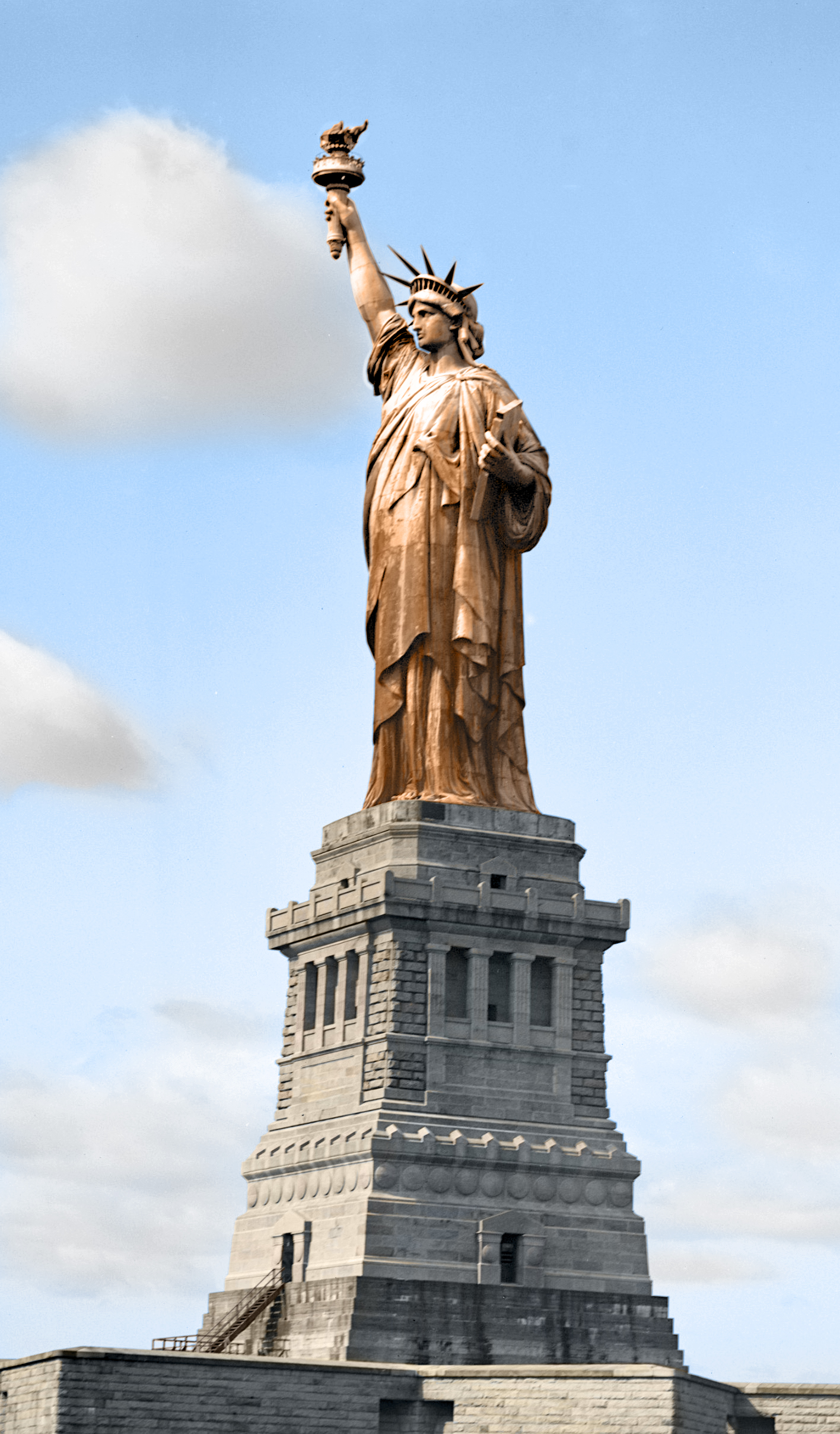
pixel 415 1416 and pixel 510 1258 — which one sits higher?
pixel 510 1258

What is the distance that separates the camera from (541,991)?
50875 millimetres

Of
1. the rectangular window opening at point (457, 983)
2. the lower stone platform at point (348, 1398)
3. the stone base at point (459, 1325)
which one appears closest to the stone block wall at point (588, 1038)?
the rectangular window opening at point (457, 983)

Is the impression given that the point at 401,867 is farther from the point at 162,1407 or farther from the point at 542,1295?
the point at 162,1407

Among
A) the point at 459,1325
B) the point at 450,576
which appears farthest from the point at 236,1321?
the point at 450,576

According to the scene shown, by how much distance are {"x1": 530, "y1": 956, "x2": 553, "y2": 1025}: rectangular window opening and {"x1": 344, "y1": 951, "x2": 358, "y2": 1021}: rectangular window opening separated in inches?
130

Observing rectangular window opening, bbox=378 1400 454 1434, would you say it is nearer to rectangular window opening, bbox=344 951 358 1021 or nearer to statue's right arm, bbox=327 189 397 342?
rectangular window opening, bbox=344 951 358 1021

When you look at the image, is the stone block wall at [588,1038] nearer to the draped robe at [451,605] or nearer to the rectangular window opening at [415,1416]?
the draped robe at [451,605]

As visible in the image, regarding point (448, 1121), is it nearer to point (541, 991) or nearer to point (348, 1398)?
point (541, 991)

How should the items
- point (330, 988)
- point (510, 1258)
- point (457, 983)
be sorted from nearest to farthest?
point (510, 1258), point (457, 983), point (330, 988)

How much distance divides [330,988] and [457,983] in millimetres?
2902

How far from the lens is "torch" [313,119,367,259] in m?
57.0

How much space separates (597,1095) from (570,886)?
3.97 m

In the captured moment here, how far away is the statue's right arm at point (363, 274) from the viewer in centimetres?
5588

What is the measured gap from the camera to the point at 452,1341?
46562 mm
